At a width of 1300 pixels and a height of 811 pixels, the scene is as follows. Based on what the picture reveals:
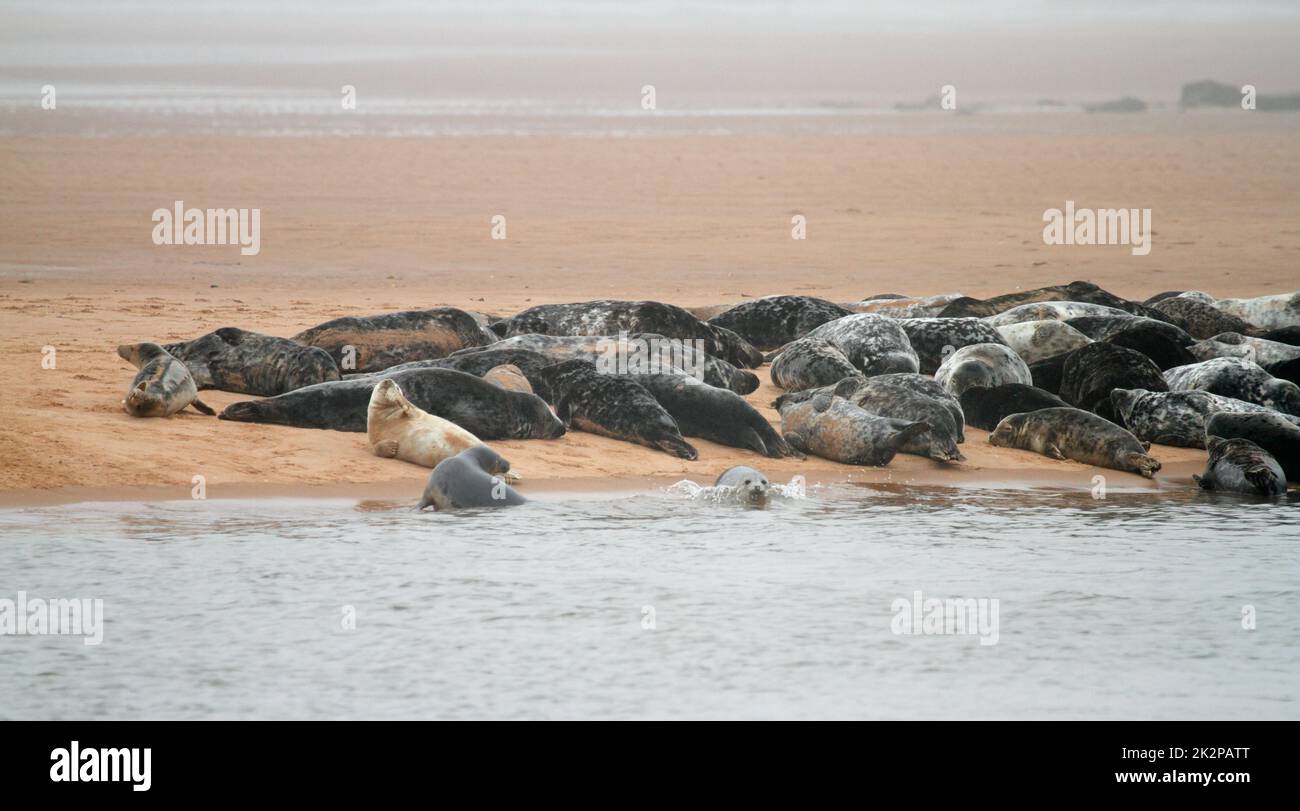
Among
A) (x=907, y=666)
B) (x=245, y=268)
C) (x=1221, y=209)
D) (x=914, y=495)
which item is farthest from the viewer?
(x=1221, y=209)

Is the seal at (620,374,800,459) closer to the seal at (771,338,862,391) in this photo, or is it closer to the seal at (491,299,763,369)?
the seal at (771,338,862,391)

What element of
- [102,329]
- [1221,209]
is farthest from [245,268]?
[1221,209]

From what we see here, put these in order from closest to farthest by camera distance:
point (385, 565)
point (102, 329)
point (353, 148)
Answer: point (385, 565) < point (102, 329) < point (353, 148)

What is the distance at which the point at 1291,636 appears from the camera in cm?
614

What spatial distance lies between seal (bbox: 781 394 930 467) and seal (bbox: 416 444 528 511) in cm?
229

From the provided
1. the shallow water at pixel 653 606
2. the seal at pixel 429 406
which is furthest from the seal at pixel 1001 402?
the seal at pixel 429 406

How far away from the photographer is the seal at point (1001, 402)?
393 inches

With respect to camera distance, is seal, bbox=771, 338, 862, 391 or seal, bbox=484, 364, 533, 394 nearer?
seal, bbox=484, 364, 533, 394

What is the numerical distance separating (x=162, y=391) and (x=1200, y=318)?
30.7 feet

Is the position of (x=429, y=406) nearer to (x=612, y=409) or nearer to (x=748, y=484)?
(x=612, y=409)

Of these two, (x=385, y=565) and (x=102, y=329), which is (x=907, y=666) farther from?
(x=102, y=329)

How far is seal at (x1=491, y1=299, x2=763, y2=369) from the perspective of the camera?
11539 mm

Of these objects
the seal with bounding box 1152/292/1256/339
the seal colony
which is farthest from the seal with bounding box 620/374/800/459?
the seal with bounding box 1152/292/1256/339
